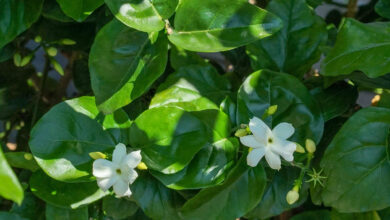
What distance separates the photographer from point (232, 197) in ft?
2.21

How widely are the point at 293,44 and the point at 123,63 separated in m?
0.30

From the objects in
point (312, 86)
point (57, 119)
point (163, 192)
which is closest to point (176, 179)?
point (163, 192)

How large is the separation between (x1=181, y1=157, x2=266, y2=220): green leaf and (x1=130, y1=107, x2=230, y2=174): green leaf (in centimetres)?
7

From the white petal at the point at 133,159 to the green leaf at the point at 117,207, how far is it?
0.53ft

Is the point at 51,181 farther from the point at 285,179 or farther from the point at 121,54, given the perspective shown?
the point at 285,179

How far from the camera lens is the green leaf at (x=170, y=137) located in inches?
24.8

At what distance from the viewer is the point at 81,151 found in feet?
2.16

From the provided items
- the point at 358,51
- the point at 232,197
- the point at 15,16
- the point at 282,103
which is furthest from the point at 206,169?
the point at 15,16

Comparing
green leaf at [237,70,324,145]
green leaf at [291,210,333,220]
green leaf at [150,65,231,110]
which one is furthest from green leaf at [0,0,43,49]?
green leaf at [291,210,333,220]

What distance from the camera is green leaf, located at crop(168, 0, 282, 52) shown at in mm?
621

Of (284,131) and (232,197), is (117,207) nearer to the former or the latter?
(232,197)

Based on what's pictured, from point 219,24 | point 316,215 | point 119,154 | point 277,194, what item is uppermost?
point 219,24

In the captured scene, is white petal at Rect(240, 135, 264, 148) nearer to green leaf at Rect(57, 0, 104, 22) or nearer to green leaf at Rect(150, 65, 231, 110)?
green leaf at Rect(150, 65, 231, 110)

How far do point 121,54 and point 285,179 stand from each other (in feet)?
1.05
